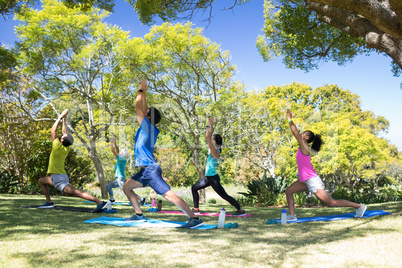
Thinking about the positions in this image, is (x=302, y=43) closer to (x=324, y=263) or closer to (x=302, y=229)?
(x=302, y=229)

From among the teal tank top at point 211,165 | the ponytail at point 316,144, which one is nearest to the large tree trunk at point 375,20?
the ponytail at point 316,144

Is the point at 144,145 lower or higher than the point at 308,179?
A: higher

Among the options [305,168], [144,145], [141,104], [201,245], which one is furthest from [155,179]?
[305,168]

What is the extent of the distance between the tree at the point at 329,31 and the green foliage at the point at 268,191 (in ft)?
15.2

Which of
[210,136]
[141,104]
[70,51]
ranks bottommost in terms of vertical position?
[210,136]

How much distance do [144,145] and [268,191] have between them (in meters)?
7.22

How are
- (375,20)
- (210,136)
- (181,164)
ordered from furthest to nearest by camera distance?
1. (181,164)
2. (210,136)
3. (375,20)

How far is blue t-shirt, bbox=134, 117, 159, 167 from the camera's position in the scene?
15.4 feet

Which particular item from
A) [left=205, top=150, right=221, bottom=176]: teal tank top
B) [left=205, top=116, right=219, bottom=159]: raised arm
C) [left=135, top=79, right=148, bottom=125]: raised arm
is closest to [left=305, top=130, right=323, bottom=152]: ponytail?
[left=205, top=116, right=219, bottom=159]: raised arm

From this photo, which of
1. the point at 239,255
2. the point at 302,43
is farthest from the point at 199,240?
the point at 302,43

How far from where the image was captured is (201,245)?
350cm

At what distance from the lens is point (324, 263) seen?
2.81 meters

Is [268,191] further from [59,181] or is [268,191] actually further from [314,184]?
[59,181]

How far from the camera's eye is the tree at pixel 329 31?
3930mm
